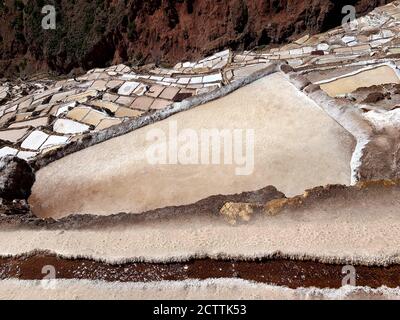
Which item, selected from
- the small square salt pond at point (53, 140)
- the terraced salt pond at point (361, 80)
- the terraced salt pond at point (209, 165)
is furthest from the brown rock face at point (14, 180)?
the terraced salt pond at point (361, 80)

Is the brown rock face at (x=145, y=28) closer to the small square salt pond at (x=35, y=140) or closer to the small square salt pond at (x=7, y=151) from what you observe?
the small square salt pond at (x=35, y=140)

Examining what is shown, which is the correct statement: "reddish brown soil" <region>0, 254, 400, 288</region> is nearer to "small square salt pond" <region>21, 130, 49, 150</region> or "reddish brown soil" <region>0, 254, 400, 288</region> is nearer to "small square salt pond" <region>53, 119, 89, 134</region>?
"small square salt pond" <region>21, 130, 49, 150</region>

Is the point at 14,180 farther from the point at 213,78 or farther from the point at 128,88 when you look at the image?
the point at 213,78

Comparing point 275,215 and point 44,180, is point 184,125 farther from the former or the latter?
point 275,215

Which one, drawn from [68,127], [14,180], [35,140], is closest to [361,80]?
[14,180]

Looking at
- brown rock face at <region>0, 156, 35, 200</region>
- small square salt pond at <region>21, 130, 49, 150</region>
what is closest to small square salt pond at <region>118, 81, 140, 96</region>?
small square salt pond at <region>21, 130, 49, 150</region>
